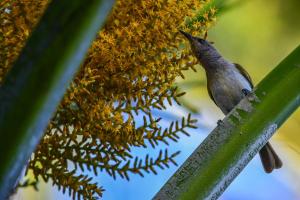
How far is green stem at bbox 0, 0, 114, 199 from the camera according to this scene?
385 millimetres

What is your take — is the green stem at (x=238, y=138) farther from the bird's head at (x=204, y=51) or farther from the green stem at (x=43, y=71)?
the bird's head at (x=204, y=51)

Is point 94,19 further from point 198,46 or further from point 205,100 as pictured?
point 205,100

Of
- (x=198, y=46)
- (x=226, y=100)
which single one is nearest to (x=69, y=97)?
(x=198, y=46)

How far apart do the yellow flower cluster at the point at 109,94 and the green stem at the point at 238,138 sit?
0.29 ft

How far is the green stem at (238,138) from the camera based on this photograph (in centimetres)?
56

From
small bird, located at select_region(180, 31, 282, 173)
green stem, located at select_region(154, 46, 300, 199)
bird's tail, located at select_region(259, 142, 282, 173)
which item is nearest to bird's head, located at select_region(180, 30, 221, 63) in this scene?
small bird, located at select_region(180, 31, 282, 173)

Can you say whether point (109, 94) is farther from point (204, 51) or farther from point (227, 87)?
point (227, 87)

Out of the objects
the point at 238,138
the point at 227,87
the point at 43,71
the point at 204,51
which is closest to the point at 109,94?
the point at 238,138

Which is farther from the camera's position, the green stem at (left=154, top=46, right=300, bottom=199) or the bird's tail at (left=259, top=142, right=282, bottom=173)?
the bird's tail at (left=259, top=142, right=282, bottom=173)

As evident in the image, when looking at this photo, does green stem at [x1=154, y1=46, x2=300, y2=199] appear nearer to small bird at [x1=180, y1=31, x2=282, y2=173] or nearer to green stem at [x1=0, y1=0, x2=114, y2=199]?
green stem at [x1=0, y1=0, x2=114, y2=199]

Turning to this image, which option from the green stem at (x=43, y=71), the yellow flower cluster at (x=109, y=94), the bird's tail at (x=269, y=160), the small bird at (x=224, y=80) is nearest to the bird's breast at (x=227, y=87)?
the small bird at (x=224, y=80)

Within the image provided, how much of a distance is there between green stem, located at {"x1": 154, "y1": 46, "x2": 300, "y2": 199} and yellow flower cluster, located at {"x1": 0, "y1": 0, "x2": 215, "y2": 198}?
0.09m

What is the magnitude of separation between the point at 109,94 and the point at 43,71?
0.28 meters

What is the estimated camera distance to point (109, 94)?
2.18ft
